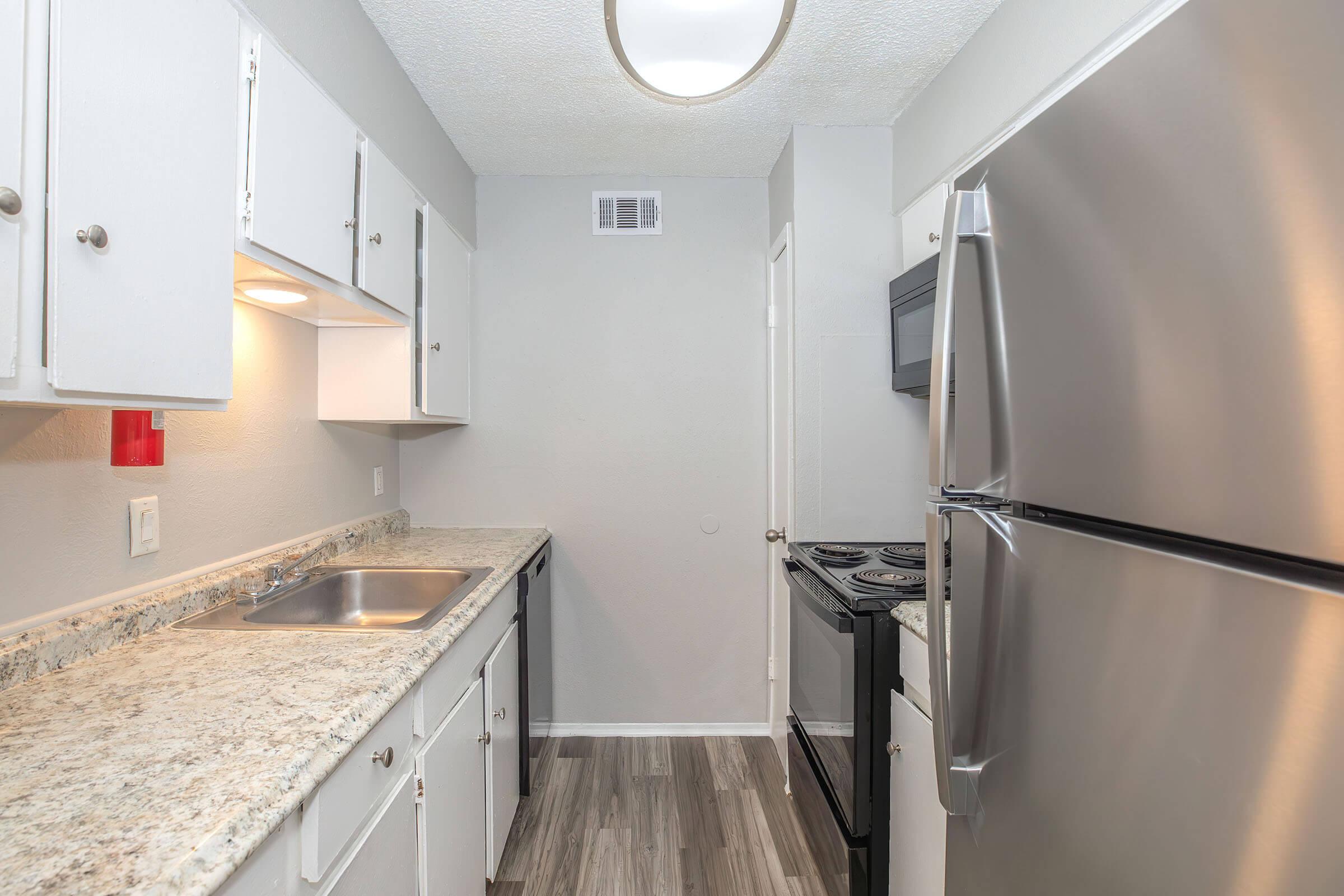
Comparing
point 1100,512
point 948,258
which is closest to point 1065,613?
point 1100,512

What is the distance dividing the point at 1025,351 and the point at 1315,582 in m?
0.36

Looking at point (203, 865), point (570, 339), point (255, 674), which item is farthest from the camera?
point (570, 339)

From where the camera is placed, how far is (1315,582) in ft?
1.48

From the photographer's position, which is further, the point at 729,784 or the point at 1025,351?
the point at 729,784

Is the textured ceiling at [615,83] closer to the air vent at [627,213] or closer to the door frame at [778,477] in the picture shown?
the air vent at [627,213]

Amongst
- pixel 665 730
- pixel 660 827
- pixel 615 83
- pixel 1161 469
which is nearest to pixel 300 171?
pixel 615 83

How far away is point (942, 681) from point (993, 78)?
5.35 ft

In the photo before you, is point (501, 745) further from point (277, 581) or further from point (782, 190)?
point (782, 190)

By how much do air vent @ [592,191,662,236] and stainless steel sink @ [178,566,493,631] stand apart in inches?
64.5

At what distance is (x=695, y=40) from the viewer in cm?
134

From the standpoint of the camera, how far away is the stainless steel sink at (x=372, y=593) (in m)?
1.67

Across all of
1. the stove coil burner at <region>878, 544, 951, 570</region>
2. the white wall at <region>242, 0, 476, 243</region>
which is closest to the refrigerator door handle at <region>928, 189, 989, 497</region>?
the stove coil burner at <region>878, 544, 951, 570</region>

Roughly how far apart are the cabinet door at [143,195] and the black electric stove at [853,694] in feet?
4.75

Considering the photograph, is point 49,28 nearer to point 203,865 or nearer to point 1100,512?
point 203,865
